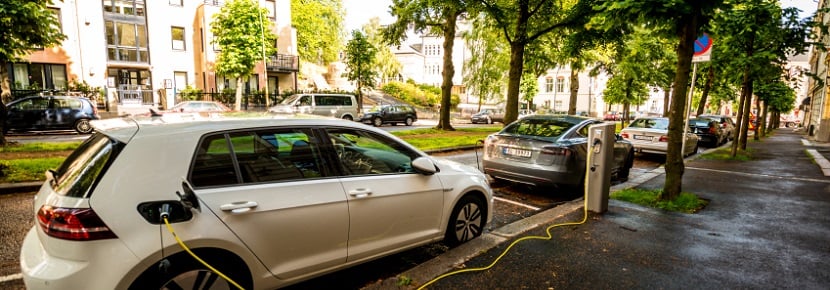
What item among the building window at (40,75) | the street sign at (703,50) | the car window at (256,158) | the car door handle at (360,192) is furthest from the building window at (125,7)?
the street sign at (703,50)

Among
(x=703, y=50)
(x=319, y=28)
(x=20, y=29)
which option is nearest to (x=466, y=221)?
(x=703, y=50)

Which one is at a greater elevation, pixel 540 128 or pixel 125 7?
pixel 125 7

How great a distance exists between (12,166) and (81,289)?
319 inches

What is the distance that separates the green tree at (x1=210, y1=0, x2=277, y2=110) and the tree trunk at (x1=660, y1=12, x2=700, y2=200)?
86.7 ft

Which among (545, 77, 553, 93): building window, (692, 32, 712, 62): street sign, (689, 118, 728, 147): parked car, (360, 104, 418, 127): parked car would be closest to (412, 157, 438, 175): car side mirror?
(692, 32, 712, 62): street sign

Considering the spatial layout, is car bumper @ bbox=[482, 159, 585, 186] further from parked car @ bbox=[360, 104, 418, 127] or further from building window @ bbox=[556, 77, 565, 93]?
building window @ bbox=[556, 77, 565, 93]

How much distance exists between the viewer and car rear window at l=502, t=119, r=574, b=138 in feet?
23.2

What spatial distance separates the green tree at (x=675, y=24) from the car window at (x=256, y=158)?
4761 mm

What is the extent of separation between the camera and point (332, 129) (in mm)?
3475

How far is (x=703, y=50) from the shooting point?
7.75 metres

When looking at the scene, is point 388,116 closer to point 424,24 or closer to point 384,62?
point 424,24

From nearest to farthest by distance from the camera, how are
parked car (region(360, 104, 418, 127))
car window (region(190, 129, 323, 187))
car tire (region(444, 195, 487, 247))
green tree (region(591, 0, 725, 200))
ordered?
car window (region(190, 129, 323, 187)) < car tire (region(444, 195, 487, 247)) < green tree (region(591, 0, 725, 200)) < parked car (region(360, 104, 418, 127))

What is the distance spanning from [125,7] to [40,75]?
269 inches

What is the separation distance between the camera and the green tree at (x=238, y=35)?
2731 cm
